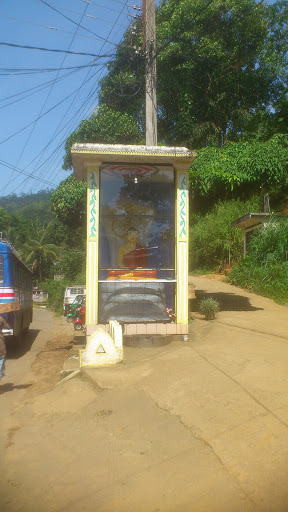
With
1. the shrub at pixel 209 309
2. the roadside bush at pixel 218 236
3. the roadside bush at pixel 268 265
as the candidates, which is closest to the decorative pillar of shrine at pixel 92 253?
the shrub at pixel 209 309

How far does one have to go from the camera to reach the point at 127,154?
28.4 feet

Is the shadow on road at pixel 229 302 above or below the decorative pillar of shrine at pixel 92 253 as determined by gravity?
below

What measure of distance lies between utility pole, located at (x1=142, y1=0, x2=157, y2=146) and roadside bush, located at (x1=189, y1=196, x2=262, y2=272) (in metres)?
14.4

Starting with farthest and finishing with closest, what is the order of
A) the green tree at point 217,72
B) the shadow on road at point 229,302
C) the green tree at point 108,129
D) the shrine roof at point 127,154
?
1. the green tree at point 108,129
2. the green tree at point 217,72
3. the shadow on road at point 229,302
4. the shrine roof at point 127,154

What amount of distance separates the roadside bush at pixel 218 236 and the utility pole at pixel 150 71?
1435 centimetres

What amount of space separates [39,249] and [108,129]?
28683 mm

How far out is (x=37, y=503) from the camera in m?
3.64

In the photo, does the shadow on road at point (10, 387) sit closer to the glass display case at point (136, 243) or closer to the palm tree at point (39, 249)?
the glass display case at point (136, 243)

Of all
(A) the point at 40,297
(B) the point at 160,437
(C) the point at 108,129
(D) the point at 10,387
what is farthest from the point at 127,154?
(A) the point at 40,297

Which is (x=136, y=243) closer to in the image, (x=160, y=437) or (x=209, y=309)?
(x=209, y=309)

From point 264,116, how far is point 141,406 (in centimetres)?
2565

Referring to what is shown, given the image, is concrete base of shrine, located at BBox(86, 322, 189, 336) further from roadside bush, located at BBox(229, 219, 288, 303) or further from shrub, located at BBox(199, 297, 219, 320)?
roadside bush, located at BBox(229, 219, 288, 303)

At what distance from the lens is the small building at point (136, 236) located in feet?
28.9

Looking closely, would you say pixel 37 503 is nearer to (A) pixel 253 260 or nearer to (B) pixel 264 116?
(A) pixel 253 260
